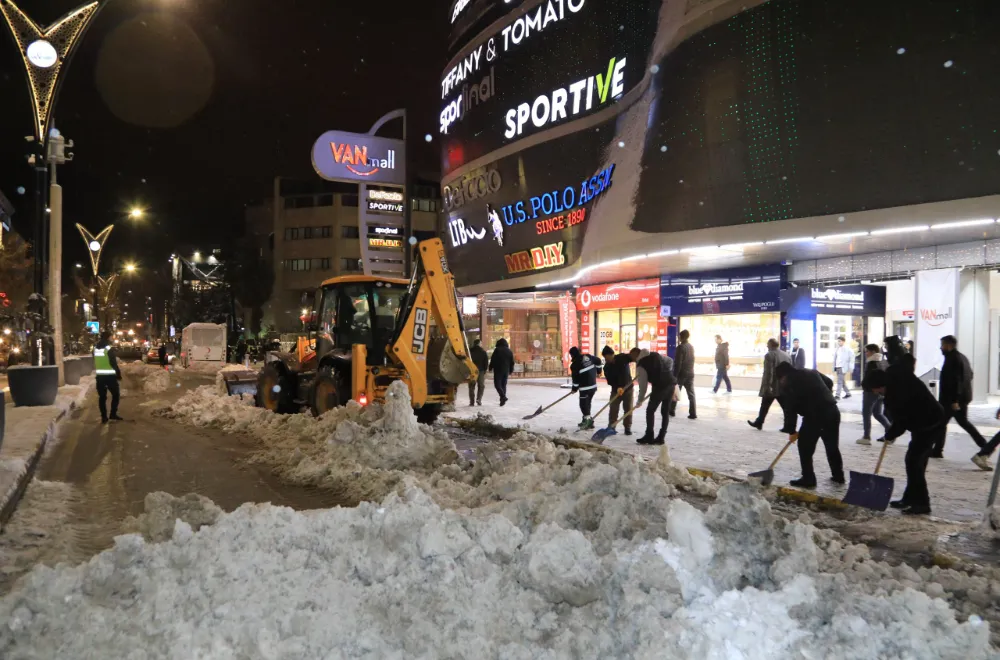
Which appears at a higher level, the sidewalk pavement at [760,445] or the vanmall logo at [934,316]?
the vanmall logo at [934,316]

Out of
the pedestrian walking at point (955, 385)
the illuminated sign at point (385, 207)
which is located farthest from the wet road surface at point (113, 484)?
the illuminated sign at point (385, 207)

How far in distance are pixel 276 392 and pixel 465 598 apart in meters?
11.3

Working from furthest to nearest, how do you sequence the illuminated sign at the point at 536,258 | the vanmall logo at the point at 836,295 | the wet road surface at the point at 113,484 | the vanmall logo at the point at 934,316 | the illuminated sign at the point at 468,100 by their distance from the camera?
the illuminated sign at the point at 468,100
the illuminated sign at the point at 536,258
the vanmall logo at the point at 836,295
the vanmall logo at the point at 934,316
the wet road surface at the point at 113,484

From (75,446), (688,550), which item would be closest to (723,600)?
(688,550)

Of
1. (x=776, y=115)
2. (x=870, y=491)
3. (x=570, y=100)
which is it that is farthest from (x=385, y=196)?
(x=870, y=491)

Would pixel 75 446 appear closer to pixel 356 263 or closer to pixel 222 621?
pixel 222 621

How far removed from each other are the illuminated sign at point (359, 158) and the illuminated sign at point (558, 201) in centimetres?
447

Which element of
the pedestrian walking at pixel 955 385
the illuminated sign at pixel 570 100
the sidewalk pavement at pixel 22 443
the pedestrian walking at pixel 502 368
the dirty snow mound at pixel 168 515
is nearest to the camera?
the dirty snow mound at pixel 168 515

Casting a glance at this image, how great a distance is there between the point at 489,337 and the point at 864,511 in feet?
78.3

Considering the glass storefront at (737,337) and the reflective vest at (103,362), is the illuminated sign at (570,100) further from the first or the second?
the reflective vest at (103,362)

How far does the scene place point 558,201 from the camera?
77.4ft

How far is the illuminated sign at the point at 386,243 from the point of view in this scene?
25797 mm

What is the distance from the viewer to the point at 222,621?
3.53 m

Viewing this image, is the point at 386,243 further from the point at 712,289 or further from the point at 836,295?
the point at 836,295
